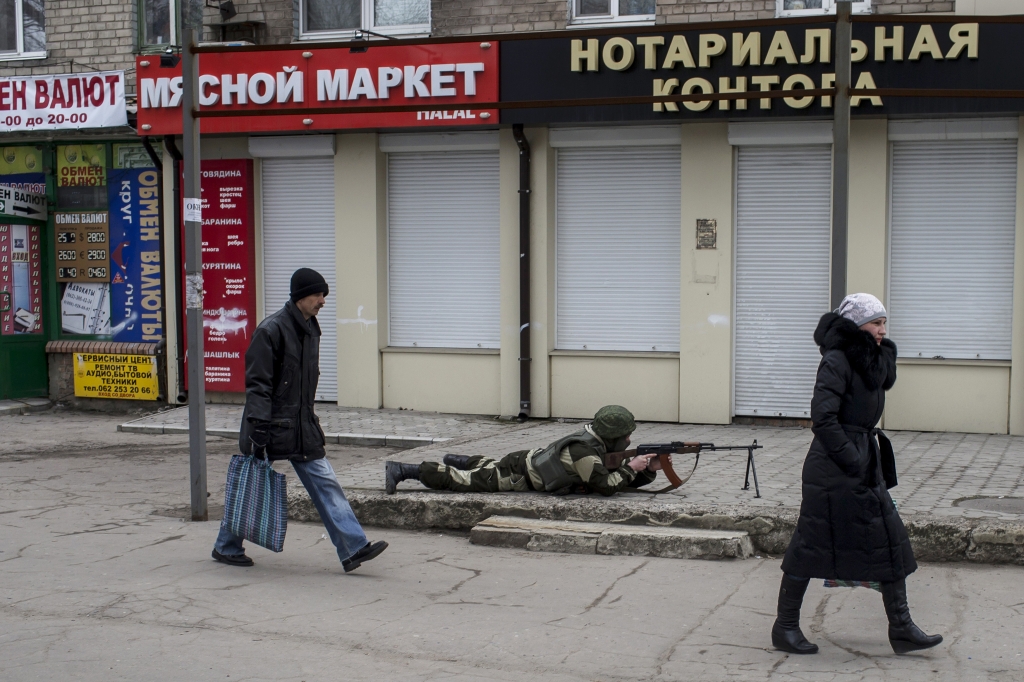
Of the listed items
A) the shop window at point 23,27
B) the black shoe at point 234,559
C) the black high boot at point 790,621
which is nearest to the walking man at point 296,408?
the black shoe at point 234,559

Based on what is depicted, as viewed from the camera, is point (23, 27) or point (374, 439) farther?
point (23, 27)

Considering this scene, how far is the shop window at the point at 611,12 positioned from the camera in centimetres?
1255

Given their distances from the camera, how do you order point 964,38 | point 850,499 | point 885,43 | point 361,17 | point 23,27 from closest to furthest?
point 850,499 → point 964,38 → point 885,43 → point 361,17 → point 23,27

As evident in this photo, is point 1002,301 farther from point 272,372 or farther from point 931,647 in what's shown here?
point 272,372

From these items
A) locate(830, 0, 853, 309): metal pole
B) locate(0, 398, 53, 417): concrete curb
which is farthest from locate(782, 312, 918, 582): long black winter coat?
locate(0, 398, 53, 417): concrete curb

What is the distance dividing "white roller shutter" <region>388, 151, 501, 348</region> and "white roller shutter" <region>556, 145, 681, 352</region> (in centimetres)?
84

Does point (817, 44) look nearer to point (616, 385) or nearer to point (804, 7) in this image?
point (804, 7)

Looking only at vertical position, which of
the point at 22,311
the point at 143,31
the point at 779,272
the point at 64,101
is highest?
the point at 143,31

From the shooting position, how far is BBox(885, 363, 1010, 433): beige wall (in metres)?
11.3

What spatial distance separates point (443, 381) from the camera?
13.2 m

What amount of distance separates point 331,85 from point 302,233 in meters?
1.96

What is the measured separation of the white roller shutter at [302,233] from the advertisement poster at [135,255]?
1483 mm

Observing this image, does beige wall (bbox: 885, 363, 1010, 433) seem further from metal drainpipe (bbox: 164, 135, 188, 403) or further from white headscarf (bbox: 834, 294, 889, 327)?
metal drainpipe (bbox: 164, 135, 188, 403)

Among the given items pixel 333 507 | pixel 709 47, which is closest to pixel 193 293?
pixel 333 507
